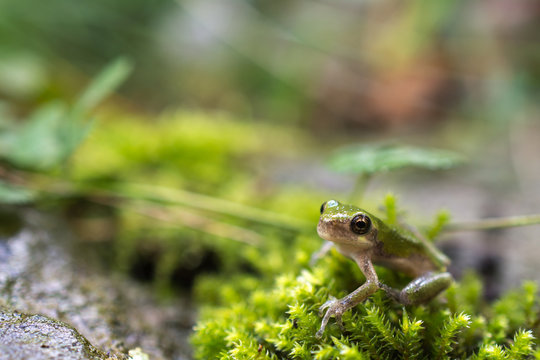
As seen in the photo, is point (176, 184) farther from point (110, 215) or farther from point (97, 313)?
point (97, 313)

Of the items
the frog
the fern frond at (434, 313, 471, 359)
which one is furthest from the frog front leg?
the fern frond at (434, 313, 471, 359)

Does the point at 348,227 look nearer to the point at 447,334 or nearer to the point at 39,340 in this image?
the point at 447,334

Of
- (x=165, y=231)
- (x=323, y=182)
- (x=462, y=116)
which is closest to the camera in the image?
(x=165, y=231)

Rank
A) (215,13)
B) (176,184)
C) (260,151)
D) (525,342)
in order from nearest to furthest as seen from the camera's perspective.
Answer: (525,342) → (176,184) → (260,151) → (215,13)

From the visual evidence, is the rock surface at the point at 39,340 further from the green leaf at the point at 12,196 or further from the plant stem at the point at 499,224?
the plant stem at the point at 499,224

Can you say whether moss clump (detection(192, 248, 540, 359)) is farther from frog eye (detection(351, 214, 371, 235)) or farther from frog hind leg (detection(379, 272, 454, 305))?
frog eye (detection(351, 214, 371, 235))

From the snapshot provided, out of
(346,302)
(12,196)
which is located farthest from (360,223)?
(12,196)

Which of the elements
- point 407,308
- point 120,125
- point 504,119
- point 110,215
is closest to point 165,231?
point 110,215
